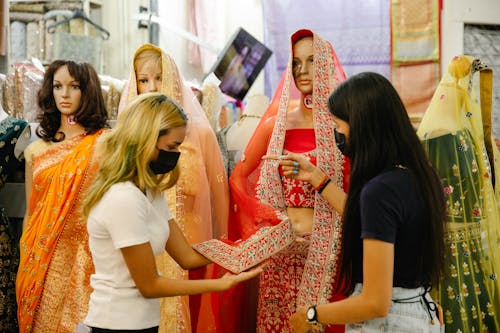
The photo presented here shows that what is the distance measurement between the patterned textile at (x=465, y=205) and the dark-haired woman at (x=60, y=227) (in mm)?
1568

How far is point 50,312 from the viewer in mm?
2672

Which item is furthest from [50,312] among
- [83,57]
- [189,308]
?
[83,57]

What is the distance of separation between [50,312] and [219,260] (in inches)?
42.4

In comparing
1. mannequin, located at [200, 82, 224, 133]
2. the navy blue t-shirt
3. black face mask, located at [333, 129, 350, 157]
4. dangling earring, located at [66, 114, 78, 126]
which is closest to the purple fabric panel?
mannequin, located at [200, 82, 224, 133]

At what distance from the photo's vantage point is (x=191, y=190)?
268 centimetres

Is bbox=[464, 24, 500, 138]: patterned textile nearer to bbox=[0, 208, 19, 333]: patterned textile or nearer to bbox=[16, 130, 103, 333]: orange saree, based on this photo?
bbox=[16, 130, 103, 333]: orange saree

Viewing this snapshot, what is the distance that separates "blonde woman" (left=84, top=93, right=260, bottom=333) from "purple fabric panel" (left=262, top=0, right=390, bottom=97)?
314cm

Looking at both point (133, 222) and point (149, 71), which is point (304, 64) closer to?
point (149, 71)

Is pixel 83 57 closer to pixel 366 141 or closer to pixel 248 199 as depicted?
pixel 248 199

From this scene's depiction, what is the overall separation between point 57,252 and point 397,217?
1748mm

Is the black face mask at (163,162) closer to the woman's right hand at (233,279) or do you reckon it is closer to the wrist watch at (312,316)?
the woman's right hand at (233,279)

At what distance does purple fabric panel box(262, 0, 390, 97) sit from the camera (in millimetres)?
4652

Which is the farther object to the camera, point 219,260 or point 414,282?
point 219,260

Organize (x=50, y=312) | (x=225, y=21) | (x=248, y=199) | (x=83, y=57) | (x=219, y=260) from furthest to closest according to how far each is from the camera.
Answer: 1. (x=225, y=21)
2. (x=83, y=57)
3. (x=50, y=312)
4. (x=248, y=199)
5. (x=219, y=260)
